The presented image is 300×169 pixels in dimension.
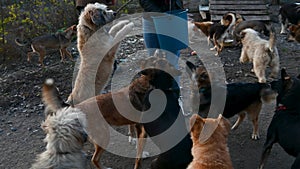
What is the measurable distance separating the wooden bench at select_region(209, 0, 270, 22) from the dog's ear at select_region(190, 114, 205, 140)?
6.66 m

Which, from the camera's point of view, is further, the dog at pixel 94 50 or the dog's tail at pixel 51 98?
the dog at pixel 94 50

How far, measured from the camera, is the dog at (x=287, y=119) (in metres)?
3.65

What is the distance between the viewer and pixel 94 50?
18.4 feet

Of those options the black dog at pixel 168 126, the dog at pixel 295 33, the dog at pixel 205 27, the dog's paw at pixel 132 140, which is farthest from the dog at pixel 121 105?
the dog at pixel 295 33

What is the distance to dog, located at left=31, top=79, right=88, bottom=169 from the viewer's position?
2965 mm

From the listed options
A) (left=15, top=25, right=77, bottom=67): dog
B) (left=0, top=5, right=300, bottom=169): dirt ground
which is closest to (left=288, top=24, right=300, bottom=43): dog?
(left=0, top=5, right=300, bottom=169): dirt ground

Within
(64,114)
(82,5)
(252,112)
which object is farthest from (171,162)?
(82,5)

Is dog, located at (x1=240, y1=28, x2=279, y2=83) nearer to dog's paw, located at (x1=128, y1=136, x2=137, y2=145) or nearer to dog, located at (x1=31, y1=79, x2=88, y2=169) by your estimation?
dog's paw, located at (x1=128, y1=136, x2=137, y2=145)

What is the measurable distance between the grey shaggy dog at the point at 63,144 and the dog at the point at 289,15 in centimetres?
737

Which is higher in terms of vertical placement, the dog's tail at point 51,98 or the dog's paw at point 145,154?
the dog's tail at point 51,98

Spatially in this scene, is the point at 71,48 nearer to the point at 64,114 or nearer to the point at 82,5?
the point at 82,5

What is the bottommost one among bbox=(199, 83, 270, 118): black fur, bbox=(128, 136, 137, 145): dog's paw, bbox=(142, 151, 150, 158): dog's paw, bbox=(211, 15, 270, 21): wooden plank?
bbox=(142, 151, 150, 158): dog's paw

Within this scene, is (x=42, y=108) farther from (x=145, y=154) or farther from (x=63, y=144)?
(x=63, y=144)

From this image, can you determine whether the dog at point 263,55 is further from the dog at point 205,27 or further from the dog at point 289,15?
the dog at point 289,15
